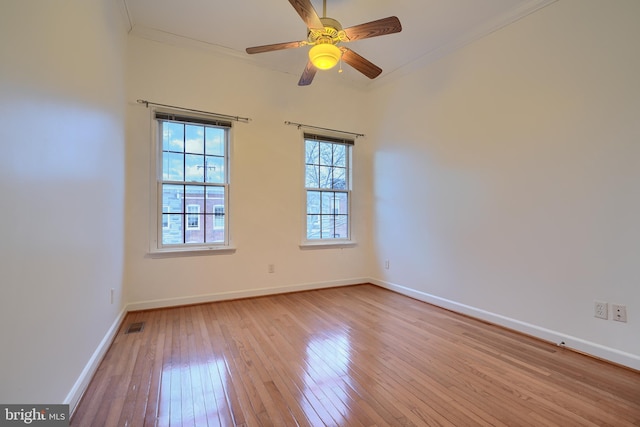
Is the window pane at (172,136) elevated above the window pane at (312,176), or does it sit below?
above

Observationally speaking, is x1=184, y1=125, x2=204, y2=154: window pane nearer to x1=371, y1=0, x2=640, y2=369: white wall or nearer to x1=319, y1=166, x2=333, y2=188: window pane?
x1=319, y1=166, x2=333, y2=188: window pane

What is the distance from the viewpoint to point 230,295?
137 inches

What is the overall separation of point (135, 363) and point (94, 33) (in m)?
2.25

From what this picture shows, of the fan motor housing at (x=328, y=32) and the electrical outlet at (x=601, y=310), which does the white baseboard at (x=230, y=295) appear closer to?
the electrical outlet at (x=601, y=310)

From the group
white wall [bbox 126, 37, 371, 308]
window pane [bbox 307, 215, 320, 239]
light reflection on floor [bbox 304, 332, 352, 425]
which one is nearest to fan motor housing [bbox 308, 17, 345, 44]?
white wall [bbox 126, 37, 371, 308]

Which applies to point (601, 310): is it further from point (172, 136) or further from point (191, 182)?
point (172, 136)

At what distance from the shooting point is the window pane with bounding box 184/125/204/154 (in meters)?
3.35

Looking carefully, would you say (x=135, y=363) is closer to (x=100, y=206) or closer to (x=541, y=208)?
(x=100, y=206)

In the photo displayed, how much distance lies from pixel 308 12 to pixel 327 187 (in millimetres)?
2479

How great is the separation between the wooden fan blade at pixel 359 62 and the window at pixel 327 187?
4.78 feet

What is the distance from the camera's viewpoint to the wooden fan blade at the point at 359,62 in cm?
248

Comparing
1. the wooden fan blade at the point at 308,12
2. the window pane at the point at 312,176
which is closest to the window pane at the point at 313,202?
the window pane at the point at 312,176

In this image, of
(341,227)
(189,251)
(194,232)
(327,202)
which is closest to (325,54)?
(327,202)

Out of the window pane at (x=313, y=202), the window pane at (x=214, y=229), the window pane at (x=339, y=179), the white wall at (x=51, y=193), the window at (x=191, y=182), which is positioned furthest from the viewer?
the window pane at (x=339, y=179)
